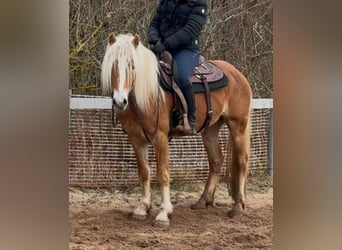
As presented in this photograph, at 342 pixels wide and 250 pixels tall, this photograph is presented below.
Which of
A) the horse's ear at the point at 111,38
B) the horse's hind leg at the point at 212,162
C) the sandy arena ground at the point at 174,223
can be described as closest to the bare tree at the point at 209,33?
the horse's ear at the point at 111,38

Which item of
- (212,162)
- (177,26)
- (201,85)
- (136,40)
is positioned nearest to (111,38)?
→ (136,40)

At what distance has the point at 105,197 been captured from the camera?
1189mm

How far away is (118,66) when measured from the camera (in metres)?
1.13

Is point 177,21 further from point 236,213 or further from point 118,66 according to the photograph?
point 236,213

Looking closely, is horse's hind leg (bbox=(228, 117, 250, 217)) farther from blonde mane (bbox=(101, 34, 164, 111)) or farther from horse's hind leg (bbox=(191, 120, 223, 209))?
blonde mane (bbox=(101, 34, 164, 111))

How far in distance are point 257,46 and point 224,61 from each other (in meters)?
0.09

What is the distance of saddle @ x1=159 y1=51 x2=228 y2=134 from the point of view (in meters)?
1.20

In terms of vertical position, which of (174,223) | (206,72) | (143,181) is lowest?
(174,223)

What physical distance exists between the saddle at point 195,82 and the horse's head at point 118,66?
0.29 feet

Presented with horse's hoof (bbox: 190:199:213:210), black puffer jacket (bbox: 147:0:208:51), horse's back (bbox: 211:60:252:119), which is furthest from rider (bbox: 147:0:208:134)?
horse's hoof (bbox: 190:199:213:210)

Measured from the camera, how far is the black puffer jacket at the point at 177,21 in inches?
45.7

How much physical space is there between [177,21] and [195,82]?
161 mm
